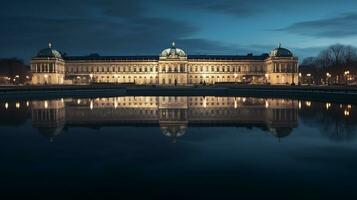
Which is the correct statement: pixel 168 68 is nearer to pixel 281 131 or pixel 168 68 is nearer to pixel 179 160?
pixel 281 131

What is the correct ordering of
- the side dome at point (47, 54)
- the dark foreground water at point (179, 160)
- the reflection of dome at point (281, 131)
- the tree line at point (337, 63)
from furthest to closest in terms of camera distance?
the side dome at point (47, 54), the tree line at point (337, 63), the reflection of dome at point (281, 131), the dark foreground water at point (179, 160)

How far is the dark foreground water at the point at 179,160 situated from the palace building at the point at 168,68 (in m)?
110

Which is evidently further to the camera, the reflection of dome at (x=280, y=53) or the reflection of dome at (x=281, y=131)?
the reflection of dome at (x=280, y=53)

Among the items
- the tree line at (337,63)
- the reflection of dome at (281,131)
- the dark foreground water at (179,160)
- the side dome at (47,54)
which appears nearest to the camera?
the dark foreground water at (179,160)

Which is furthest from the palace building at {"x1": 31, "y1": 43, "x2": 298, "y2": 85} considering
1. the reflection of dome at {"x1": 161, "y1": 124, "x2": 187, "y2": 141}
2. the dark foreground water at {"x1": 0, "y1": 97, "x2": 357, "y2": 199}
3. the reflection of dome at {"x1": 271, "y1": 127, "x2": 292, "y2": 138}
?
the dark foreground water at {"x1": 0, "y1": 97, "x2": 357, "y2": 199}

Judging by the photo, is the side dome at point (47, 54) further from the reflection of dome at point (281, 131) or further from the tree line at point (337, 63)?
the reflection of dome at point (281, 131)

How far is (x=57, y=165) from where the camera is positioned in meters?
13.1

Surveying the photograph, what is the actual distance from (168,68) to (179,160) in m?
120

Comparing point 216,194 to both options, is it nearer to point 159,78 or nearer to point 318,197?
point 318,197

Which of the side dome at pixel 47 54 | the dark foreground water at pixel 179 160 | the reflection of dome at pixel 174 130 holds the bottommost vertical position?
the dark foreground water at pixel 179 160

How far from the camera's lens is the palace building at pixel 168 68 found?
133m

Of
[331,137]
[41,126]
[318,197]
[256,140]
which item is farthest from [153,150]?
[41,126]

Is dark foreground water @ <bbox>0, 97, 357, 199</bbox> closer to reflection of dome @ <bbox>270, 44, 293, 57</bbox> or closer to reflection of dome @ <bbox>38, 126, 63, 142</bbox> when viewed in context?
reflection of dome @ <bbox>38, 126, 63, 142</bbox>

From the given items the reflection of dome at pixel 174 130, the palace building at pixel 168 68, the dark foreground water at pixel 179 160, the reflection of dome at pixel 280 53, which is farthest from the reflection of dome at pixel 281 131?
the reflection of dome at pixel 280 53
